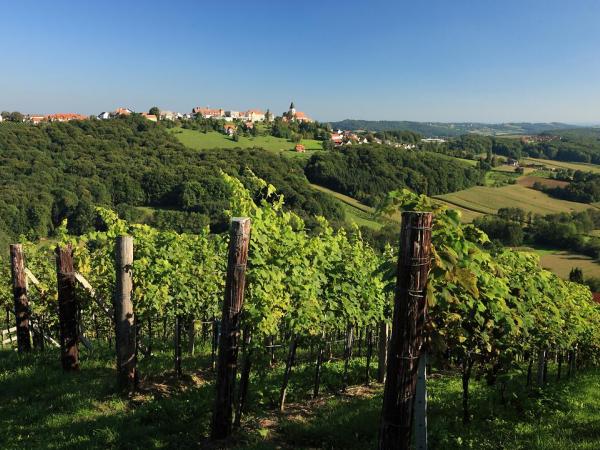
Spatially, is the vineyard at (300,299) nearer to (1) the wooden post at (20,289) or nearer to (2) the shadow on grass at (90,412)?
(1) the wooden post at (20,289)

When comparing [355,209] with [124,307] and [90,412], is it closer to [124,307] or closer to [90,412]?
[124,307]

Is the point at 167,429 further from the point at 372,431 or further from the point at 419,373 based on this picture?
the point at 419,373

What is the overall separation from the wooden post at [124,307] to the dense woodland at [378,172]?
99.5 metres

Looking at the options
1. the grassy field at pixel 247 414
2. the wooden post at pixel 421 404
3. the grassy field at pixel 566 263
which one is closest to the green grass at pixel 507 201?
the grassy field at pixel 566 263

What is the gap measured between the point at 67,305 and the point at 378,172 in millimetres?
117153

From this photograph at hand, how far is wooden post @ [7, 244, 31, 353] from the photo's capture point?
9.89m

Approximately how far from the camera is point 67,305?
8734mm

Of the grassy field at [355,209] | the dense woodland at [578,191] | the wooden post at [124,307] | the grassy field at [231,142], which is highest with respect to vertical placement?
the grassy field at [231,142]

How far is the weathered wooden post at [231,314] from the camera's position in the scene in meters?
5.80

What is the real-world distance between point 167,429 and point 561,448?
224 inches

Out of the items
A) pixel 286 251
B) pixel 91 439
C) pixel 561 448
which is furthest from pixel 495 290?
pixel 91 439

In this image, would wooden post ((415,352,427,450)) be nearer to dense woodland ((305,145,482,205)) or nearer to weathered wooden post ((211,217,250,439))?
weathered wooden post ((211,217,250,439))

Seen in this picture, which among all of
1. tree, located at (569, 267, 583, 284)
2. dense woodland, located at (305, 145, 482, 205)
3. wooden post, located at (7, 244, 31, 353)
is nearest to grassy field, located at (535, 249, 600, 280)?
tree, located at (569, 267, 583, 284)

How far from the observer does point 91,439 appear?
632cm
